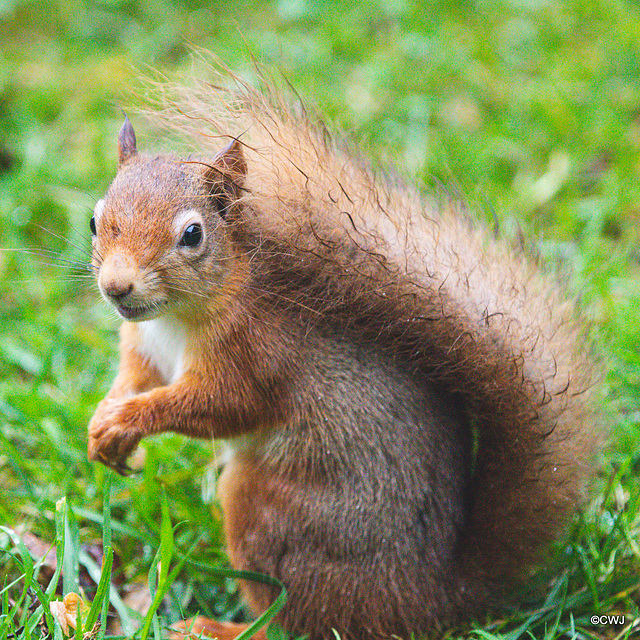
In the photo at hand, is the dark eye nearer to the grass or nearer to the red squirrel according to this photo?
the red squirrel

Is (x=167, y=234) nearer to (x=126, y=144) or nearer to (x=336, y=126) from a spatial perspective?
(x=126, y=144)

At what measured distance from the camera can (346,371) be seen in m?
1.98

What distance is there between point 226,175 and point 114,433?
71 centimetres

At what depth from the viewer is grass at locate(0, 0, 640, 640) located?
220 centimetres

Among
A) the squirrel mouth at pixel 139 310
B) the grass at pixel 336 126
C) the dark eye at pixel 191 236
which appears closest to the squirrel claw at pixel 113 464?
the grass at pixel 336 126

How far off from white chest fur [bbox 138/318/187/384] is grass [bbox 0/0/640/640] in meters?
0.22

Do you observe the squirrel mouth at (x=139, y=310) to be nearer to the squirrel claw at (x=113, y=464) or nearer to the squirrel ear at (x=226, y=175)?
the squirrel ear at (x=226, y=175)

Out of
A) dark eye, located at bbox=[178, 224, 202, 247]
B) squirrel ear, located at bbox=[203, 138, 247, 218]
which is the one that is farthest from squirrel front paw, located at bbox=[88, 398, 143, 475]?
squirrel ear, located at bbox=[203, 138, 247, 218]

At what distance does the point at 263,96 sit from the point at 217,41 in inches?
119

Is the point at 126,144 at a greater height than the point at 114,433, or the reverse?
the point at 126,144

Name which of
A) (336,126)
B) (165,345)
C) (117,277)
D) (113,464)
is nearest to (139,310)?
(117,277)

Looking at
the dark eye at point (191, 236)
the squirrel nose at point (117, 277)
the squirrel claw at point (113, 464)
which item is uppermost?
the dark eye at point (191, 236)

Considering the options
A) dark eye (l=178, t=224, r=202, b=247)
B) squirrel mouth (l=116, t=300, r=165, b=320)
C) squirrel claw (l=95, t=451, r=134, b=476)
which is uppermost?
dark eye (l=178, t=224, r=202, b=247)

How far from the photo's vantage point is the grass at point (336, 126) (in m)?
2.20
